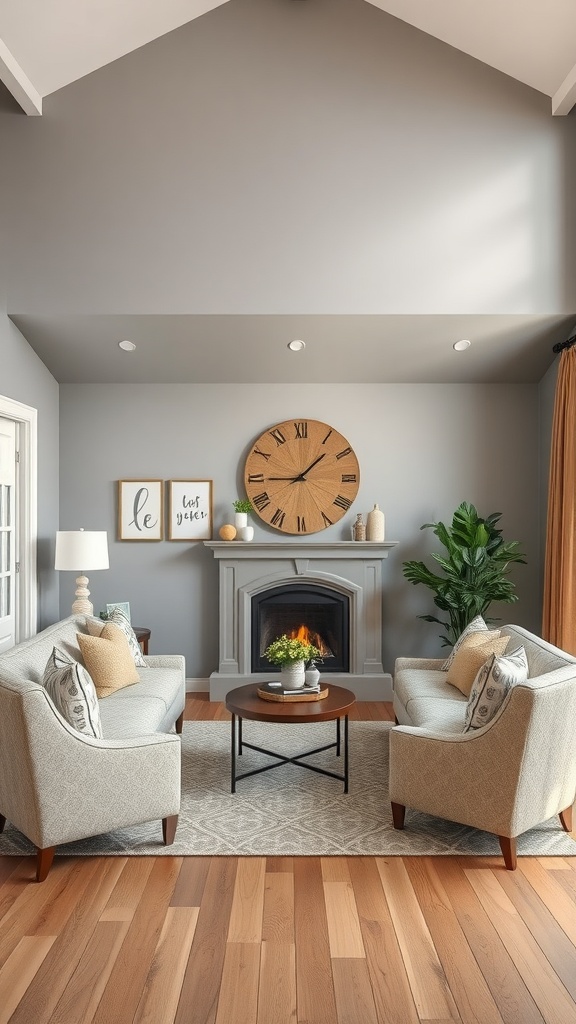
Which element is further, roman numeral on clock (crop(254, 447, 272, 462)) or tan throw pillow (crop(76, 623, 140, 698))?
roman numeral on clock (crop(254, 447, 272, 462))

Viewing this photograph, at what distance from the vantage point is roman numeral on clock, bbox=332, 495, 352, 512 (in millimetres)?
5848

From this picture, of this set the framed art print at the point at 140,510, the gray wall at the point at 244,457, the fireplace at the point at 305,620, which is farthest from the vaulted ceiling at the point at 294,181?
the fireplace at the point at 305,620

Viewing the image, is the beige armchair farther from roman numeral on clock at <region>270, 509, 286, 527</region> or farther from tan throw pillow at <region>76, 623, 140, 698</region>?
roman numeral on clock at <region>270, 509, 286, 527</region>

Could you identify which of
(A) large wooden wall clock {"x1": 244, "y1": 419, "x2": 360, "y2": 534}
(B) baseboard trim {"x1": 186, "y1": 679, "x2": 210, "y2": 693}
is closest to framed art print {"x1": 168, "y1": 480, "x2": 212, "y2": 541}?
(A) large wooden wall clock {"x1": 244, "y1": 419, "x2": 360, "y2": 534}

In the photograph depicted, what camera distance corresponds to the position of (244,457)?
590cm

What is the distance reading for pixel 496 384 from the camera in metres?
5.89

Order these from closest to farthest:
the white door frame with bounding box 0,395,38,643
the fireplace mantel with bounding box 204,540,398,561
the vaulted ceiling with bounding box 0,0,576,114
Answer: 1. the vaulted ceiling with bounding box 0,0,576,114
2. the white door frame with bounding box 0,395,38,643
3. the fireplace mantel with bounding box 204,540,398,561

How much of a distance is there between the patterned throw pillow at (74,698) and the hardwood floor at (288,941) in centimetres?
56

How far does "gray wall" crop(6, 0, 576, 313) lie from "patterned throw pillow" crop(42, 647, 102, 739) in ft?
8.97

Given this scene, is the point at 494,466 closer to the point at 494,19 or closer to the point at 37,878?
the point at 494,19

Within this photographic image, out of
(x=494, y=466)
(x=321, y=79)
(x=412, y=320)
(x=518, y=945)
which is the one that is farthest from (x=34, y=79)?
(x=518, y=945)

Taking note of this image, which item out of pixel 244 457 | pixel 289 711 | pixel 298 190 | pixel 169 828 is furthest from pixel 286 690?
pixel 298 190

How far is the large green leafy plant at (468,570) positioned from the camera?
528 centimetres

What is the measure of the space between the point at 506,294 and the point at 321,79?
1871 millimetres
